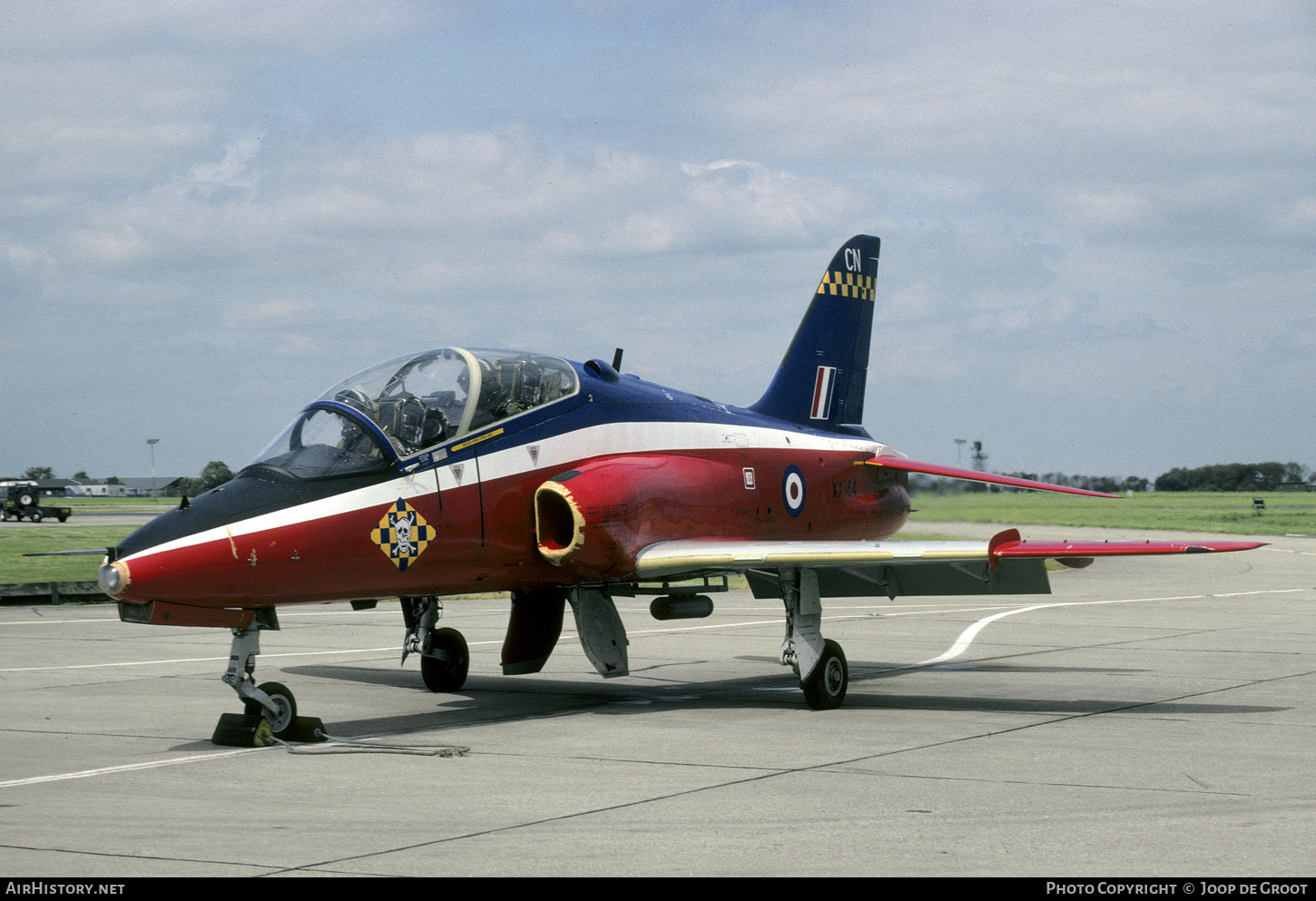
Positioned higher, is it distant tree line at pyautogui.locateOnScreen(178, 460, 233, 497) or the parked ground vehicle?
the parked ground vehicle

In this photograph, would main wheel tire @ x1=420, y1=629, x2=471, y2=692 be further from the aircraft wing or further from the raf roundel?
the raf roundel

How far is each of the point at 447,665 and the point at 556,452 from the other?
303 cm

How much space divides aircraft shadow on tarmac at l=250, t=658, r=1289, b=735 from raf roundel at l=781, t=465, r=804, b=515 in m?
1.87

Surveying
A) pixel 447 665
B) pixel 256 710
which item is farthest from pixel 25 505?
pixel 256 710

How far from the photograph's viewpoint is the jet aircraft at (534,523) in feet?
31.8

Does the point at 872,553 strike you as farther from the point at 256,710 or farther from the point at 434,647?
the point at 256,710

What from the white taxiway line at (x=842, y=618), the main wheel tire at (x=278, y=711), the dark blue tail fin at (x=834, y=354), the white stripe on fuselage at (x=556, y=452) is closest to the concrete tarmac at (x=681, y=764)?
the white taxiway line at (x=842, y=618)

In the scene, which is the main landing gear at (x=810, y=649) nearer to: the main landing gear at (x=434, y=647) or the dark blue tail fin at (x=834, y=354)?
the main landing gear at (x=434, y=647)

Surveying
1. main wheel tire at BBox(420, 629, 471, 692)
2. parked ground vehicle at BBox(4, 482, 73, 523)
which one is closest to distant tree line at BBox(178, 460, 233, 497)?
main wheel tire at BBox(420, 629, 471, 692)

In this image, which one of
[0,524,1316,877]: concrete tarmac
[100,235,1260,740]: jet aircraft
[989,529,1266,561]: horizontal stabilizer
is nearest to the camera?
[0,524,1316,877]: concrete tarmac

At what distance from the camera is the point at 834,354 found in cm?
1664

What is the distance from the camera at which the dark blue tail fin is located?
16.1 metres

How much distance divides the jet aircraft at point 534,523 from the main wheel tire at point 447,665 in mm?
18
